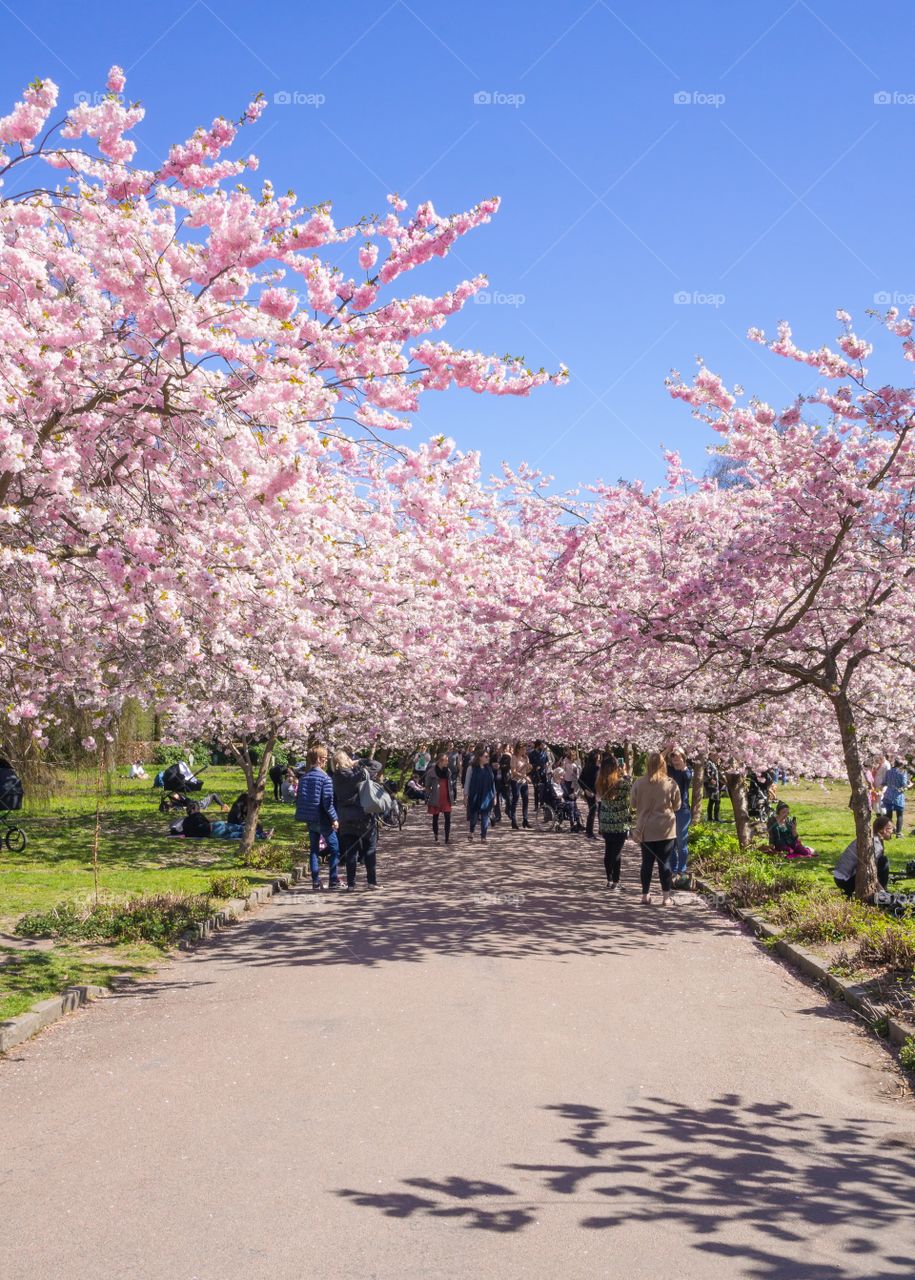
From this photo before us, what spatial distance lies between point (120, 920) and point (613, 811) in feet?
22.0

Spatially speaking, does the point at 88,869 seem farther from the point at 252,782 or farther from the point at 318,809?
the point at 318,809

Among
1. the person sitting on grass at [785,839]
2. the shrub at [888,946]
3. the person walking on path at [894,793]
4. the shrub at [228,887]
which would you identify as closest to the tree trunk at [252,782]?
the shrub at [228,887]

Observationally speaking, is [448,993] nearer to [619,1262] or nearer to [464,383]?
[619,1262]

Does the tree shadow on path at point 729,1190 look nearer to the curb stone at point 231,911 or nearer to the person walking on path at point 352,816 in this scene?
the curb stone at point 231,911

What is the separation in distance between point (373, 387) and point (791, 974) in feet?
20.6

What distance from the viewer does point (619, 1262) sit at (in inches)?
152

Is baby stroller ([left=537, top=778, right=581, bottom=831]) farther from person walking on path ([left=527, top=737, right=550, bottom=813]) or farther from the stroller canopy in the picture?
the stroller canopy

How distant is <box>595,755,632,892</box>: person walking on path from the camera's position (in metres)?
14.0

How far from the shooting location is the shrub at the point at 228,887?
12.7 meters

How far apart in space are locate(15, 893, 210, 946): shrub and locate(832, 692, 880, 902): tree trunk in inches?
296

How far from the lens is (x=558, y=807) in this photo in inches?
1029

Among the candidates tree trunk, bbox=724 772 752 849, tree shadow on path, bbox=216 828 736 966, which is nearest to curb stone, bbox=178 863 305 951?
tree shadow on path, bbox=216 828 736 966

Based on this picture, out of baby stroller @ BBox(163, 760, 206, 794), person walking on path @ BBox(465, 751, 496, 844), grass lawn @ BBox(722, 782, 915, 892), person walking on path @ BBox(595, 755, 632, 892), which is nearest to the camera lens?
person walking on path @ BBox(595, 755, 632, 892)

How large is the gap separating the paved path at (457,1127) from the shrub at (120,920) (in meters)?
0.96
